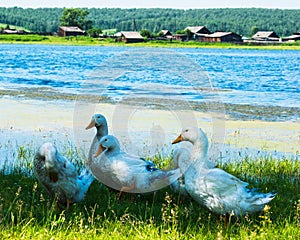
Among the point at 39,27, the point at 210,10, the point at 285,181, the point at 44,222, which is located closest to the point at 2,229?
the point at 44,222

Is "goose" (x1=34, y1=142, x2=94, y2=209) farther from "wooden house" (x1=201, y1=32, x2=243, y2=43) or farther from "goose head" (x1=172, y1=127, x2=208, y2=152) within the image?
"wooden house" (x1=201, y1=32, x2=243, y2=43)

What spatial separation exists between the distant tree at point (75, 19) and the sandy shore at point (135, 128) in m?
106

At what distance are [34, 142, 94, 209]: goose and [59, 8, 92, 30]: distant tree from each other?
381ft

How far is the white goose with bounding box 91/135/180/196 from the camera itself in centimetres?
628

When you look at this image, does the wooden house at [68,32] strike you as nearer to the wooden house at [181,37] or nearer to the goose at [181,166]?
the wooden house at [181,37]

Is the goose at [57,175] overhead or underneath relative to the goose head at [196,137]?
underneath

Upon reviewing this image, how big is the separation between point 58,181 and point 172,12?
5685 inches

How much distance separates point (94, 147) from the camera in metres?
7.07

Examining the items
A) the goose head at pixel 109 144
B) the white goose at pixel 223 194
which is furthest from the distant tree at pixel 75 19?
the white goose at pixel 223 194

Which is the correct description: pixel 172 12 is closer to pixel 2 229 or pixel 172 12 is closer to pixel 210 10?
pixel 210 10

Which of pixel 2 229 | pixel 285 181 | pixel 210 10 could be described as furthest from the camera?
pixel 210 10

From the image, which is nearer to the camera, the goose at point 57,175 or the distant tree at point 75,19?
the goose at point 57,175

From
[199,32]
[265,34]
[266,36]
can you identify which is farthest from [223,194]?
[199,32]

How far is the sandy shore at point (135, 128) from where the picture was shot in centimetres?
1038
